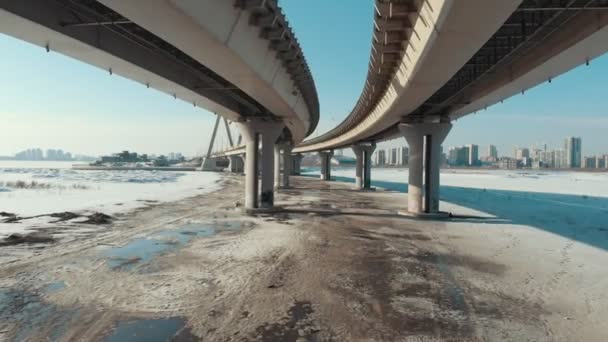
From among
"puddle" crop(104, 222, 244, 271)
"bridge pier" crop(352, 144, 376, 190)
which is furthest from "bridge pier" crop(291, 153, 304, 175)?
"puddle" crop(104, 222, 244, 271)

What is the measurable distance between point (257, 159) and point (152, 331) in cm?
1938

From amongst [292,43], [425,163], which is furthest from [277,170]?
[292,43]

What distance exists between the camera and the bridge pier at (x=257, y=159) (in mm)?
25047

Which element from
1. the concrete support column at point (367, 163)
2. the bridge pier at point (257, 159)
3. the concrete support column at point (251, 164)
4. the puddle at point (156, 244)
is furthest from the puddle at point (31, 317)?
the concrete support column at point (367, 163)

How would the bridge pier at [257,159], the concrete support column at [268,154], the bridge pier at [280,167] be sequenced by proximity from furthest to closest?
the bridge pier at [280,167]
the concrete support column at [268,154]
the bridge pier at [257,159]

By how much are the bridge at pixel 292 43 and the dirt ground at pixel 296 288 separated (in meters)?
5.62

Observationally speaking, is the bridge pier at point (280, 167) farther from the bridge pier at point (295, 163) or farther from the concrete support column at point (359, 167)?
the bridge pier at point (295, 163)

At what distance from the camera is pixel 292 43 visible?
14367 mm

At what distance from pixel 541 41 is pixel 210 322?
12072 millimetres

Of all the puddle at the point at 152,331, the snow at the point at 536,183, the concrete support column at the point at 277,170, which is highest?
the concrete support column at the point at 277,170

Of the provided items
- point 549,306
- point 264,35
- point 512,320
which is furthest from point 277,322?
point 264,35

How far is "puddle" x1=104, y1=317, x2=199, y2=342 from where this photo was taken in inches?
244

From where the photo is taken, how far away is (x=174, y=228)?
56.1ft

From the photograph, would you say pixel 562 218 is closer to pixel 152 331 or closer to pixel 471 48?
pixel 471 48
